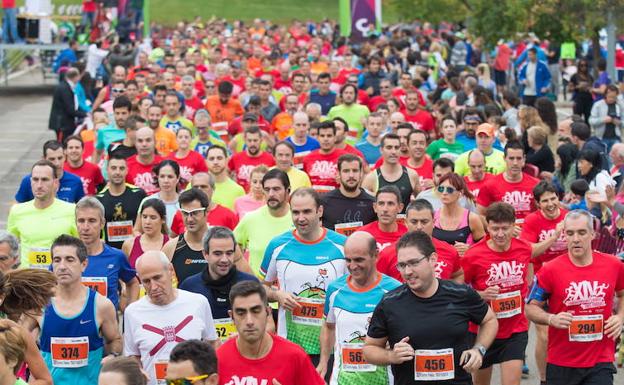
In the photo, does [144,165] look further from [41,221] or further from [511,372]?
[511,372]

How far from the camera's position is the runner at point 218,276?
352 inches

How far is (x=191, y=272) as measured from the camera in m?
10.2

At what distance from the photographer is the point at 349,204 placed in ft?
39.2

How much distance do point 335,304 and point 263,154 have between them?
7055 millimetres

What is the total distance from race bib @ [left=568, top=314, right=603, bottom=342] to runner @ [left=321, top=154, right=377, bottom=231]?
2.76m

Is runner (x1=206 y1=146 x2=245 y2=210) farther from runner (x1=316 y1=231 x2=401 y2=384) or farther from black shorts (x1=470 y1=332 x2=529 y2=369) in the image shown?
runner (x1=316 y1=231 x2=401 y2=384)

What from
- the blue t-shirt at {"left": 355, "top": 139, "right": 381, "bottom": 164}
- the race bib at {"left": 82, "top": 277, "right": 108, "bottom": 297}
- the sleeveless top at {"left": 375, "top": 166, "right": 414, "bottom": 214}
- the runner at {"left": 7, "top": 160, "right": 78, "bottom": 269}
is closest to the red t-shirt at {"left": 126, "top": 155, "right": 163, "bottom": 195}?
the sleeveless top at {"left": 375, "top": 166, "right": 414, "bottom": 214}

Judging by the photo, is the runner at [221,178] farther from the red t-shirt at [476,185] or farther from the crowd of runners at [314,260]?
the red t-shirt at [476,185]

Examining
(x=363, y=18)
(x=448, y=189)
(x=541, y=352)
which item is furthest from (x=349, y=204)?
(x=363, y=18)

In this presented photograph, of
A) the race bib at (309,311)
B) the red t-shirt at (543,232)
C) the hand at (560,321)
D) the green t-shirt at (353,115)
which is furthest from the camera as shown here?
the green t-shirt at (353,115)

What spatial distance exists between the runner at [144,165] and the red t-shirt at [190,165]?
0.44 meters

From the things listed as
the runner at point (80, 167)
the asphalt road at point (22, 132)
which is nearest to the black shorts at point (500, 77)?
the asphalt road at point (22, 132)

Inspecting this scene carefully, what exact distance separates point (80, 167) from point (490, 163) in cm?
435

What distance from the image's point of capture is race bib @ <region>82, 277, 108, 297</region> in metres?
10.3
